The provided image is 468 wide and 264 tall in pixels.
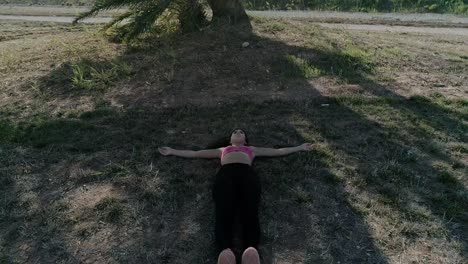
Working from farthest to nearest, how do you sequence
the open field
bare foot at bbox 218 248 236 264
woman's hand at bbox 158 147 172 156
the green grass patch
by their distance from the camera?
the green grass patch, woman's hand at bbox 158 147 172 156, the open field, bare foot at bbox 218 248 236 264

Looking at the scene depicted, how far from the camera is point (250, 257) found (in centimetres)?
335

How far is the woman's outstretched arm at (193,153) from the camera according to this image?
4609 millimetres

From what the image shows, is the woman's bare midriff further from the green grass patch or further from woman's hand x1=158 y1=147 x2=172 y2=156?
the green grass patch

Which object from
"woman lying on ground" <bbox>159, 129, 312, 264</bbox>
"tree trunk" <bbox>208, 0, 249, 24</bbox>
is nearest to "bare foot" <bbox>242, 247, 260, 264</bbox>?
"woman lying on ground" <bbox>159, 129, 312, 264</bbox>

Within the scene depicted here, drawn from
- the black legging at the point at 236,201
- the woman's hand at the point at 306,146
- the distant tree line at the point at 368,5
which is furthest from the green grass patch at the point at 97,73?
the distant tree line at the point at 368,5

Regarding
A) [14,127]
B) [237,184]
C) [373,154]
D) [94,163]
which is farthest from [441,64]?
[14,127]

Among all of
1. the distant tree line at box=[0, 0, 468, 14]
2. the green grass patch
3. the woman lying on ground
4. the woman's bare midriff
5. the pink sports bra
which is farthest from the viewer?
the distant tree line at box=[0, 0, 468, 14]

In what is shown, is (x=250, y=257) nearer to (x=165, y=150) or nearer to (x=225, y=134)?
(x=165, y=150)

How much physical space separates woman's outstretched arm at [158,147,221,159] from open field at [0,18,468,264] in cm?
7

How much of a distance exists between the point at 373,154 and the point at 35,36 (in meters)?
7.42

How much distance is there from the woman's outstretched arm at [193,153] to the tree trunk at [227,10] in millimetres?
3401

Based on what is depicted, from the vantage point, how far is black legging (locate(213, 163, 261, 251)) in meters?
3.61

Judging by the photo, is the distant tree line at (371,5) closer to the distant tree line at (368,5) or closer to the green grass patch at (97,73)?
the distant tree line at (368,5)

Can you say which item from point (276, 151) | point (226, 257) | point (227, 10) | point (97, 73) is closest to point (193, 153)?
point (276, 151)
